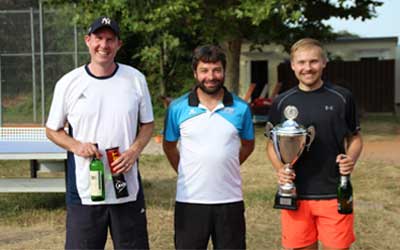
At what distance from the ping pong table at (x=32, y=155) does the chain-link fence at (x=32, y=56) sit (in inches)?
335

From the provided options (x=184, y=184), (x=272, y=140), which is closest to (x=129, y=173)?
(x=184, y=184)

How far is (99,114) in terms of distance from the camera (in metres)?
3.73

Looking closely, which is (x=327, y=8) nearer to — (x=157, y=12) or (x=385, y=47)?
(x=157, y=12)

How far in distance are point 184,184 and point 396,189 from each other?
529cm

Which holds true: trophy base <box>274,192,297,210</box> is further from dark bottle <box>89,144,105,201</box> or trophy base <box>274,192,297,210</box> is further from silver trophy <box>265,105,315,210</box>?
dark bottle <box>89,144,105,201</box>

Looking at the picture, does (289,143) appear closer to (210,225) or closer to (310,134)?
(310,134)

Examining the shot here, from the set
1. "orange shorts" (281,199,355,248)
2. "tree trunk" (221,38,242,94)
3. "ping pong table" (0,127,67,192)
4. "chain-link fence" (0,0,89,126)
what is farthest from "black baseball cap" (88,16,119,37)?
"chain-link fence" (0,0,89,126)

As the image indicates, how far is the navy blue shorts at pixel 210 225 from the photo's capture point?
3865 millimetres

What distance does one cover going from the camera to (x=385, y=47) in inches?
1089

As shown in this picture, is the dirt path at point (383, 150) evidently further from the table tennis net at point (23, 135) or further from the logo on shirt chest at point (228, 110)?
the logo on shirt chest at point (228, 110)

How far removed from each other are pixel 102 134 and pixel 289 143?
1.13 metres

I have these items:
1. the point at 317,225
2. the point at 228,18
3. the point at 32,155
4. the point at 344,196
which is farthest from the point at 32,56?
the point at 344,196

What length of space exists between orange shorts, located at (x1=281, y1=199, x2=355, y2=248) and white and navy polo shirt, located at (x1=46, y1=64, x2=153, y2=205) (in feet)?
3.37

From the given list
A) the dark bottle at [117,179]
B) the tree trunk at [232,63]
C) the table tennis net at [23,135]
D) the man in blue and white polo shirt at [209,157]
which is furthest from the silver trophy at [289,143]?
the tree trunk at [232,63]
